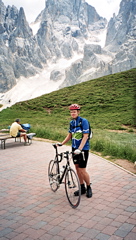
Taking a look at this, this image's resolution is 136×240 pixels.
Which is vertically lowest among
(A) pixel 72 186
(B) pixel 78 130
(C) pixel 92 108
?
(A) pixel 72 186

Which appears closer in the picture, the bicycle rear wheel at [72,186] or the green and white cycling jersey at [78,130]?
the bicycle rear wheel at [72,186]

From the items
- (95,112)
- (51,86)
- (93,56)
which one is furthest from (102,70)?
(95,112)

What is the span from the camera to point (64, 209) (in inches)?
189

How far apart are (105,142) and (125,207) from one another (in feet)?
20.0

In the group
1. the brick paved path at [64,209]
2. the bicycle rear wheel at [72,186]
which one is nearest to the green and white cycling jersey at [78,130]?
the bicycle rear wheel at [72,186]

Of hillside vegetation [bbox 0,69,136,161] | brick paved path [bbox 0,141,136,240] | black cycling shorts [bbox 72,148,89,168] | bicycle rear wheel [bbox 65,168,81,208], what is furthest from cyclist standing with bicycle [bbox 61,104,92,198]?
hillside vegetation [bbox 0,69,136,161]

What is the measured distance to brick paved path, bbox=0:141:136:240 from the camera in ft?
12.8

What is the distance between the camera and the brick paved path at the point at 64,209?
3887mm

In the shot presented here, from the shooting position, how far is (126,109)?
29.1 metres

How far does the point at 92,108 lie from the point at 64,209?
93.0ft

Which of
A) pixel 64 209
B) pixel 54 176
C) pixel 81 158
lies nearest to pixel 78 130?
pixel 81 158

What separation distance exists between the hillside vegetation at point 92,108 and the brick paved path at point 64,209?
822 centimetres

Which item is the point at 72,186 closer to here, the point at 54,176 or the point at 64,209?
the point at 64,209

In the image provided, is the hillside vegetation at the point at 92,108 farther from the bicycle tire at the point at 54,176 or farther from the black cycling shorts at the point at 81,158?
the black cycling shorts at the point at 81,158
